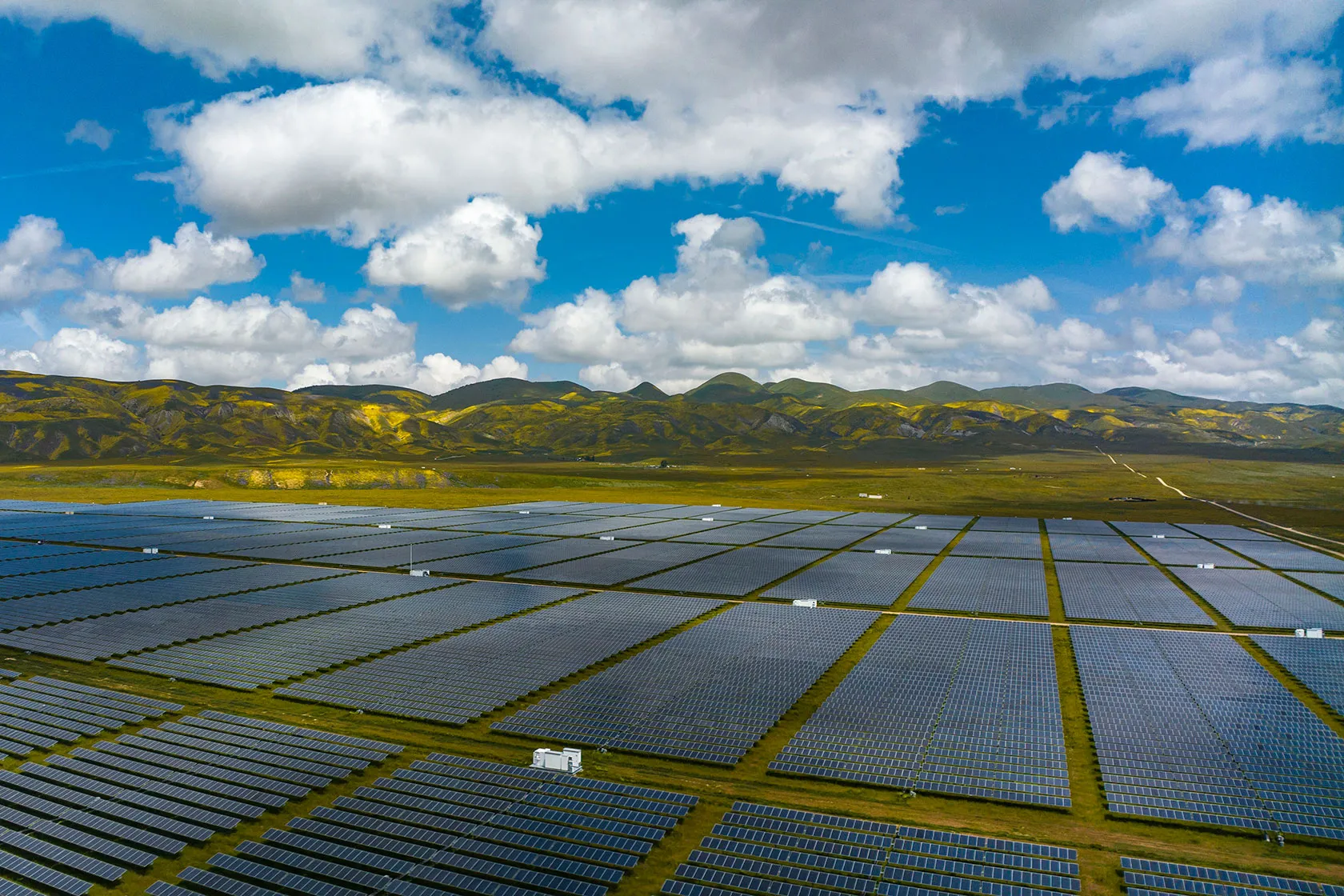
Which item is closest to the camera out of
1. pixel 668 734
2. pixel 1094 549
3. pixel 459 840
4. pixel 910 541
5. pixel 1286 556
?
pixel 459 840

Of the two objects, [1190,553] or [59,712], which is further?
[1190,553]

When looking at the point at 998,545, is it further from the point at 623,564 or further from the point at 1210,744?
the point at 1210,744

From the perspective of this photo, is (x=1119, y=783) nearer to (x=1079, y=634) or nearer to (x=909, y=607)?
(x=1079, y=634)

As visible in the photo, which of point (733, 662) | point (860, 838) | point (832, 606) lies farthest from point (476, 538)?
point (860, 838)

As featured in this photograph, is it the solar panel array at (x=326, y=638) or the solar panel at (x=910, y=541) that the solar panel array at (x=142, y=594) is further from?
the solar panel at (x=910, y=541)

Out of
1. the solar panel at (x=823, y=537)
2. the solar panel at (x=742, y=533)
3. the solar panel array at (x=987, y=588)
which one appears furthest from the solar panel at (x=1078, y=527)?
the solar panel at (x=742, y=533)

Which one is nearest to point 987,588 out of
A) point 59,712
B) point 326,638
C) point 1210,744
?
point 1210,744

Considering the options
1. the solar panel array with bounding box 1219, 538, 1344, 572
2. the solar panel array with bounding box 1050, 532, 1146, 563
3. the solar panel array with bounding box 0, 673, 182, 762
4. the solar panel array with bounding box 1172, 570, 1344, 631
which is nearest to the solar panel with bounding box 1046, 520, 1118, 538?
the solar panel array with bounding box 1050, 532, 1146, 563
